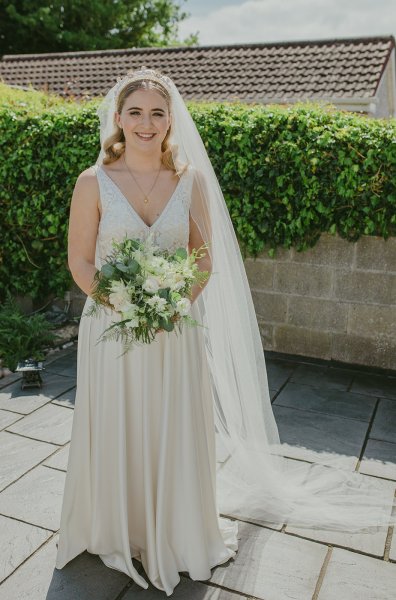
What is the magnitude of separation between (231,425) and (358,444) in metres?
1.18

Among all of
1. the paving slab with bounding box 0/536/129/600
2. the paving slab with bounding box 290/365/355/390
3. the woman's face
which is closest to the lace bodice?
the woman's face

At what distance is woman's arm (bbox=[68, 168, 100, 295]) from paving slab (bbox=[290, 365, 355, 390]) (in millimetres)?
3067

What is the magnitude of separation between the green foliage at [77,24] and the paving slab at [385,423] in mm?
21048

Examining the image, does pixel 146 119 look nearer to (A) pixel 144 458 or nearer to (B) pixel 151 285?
(B) pixel 151 285

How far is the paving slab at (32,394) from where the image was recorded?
4.43m

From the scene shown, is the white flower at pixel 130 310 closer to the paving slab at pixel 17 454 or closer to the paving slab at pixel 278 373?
the paving slab at pixel 17 454

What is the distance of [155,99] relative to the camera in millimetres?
2404

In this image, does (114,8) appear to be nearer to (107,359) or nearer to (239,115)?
(239,115)

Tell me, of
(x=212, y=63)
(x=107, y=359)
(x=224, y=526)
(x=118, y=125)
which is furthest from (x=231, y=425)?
(x=212, y=63)

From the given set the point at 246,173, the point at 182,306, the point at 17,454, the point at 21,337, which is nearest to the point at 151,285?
the point at 182,306

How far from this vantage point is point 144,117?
240 cm

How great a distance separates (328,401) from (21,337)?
3.10m

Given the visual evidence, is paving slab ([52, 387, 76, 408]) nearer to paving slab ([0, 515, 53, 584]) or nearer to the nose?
paving slab ([0, 515, 53, 584])

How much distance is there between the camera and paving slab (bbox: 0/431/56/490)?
11.3 ft
